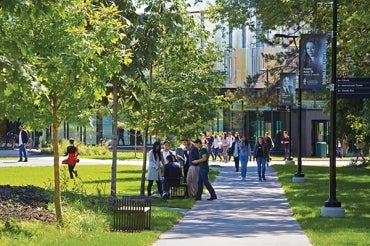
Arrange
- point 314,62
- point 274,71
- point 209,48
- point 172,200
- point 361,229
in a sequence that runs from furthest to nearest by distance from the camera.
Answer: point 274,71 → point 209,48 → point 172,200 → point 314,62 → point 361,229

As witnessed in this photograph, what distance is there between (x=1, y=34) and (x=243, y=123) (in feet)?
202

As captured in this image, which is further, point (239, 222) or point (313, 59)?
point (313, 59)

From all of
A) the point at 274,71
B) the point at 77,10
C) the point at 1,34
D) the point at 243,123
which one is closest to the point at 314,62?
the point at 77,10

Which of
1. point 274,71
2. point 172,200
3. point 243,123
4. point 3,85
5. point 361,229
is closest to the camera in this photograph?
Result: point 3,85

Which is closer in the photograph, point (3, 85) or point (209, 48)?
point (3, 85)

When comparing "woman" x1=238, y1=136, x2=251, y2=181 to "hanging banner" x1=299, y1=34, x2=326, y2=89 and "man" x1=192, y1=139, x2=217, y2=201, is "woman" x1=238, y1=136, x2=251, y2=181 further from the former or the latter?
A: "hanging banner" x1=299, y1=34, x2=326, y2=89

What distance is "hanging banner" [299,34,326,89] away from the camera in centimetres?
2095

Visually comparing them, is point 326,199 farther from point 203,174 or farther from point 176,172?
point 176,172

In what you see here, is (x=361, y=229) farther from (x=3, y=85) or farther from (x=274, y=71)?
(x=274, y=71)

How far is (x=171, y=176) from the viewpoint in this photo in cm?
2364

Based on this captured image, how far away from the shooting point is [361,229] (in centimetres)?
1593

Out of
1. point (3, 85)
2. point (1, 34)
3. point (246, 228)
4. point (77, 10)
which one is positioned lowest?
point (246, 228)

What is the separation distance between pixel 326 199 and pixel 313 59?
14.9 feet

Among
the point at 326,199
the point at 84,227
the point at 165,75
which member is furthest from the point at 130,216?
the point at 165,75
